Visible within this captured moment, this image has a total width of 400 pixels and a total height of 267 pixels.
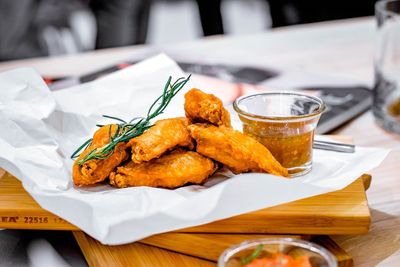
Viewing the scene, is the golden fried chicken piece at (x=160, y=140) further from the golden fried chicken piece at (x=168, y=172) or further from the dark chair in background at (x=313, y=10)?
the dark chair in background at (x=313, y=10)

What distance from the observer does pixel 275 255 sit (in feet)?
2.57

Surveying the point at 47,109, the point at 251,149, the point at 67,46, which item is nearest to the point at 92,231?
the point at 251,149

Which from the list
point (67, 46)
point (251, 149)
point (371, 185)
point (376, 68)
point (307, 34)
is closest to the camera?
point (251, 149)

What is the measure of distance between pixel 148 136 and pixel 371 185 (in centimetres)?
44

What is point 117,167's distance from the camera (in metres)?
1.02

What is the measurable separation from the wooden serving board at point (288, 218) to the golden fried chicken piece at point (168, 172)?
99 mm

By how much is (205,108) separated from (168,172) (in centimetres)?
12

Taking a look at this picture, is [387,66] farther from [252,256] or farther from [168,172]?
[252,256]

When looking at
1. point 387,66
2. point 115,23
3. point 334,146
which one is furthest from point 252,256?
point 115,23

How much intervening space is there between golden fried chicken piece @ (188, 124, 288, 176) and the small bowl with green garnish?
8.2 inches

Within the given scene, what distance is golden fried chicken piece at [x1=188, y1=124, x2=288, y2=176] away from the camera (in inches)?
38.8

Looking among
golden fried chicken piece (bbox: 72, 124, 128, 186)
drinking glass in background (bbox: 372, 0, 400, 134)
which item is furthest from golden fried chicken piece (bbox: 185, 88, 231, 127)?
drinking glass in background (bbox: 372, 0, 400, 134)

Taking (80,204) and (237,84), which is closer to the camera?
(80,204)

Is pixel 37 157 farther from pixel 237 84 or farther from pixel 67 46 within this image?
pixel 67 46
